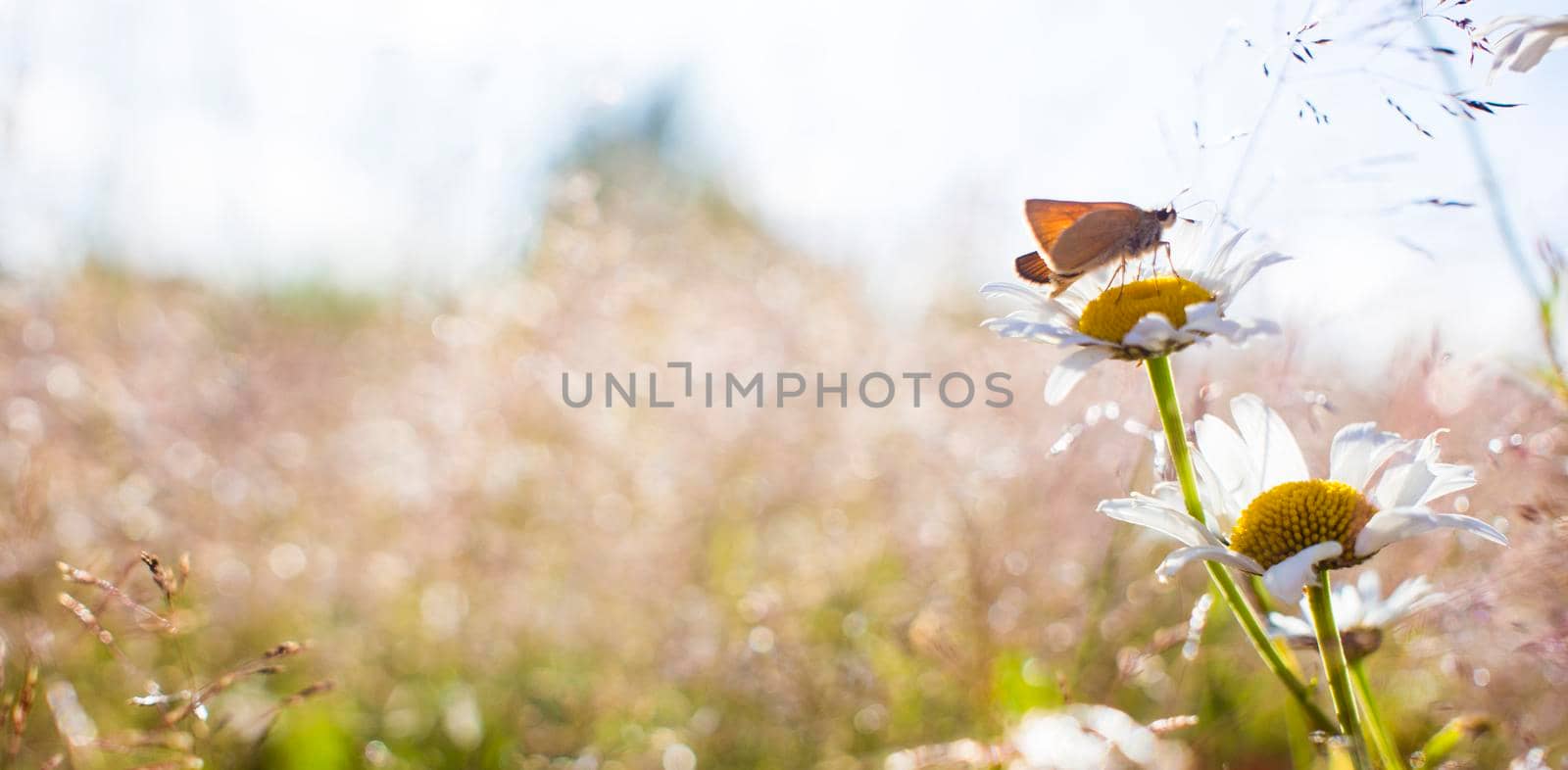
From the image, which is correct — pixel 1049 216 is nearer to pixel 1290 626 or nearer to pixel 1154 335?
pixel 1154 335

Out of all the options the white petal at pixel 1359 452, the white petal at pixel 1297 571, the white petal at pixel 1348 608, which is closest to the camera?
the white petal at pixel 1297 571

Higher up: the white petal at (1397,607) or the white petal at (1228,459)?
the white petal at (1228,459)

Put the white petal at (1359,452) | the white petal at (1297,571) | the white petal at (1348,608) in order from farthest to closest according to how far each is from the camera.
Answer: the white petal at (1348,608) → the white petal at (1359,452) → the white petal at (1297,571)

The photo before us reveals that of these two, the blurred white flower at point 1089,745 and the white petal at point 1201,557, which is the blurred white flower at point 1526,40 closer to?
the white petal at point 1201,557

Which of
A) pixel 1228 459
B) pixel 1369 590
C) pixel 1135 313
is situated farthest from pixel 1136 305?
pixel 1369 590

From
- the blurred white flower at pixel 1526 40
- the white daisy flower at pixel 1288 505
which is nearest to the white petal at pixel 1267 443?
the white daisy flower at pixel 1288 505

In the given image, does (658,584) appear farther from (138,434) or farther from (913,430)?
(138,434)

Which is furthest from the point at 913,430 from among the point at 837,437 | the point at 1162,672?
the point at 1162,672

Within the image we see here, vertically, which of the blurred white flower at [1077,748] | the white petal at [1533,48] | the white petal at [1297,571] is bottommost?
the blurred white flower at [1077,748]
